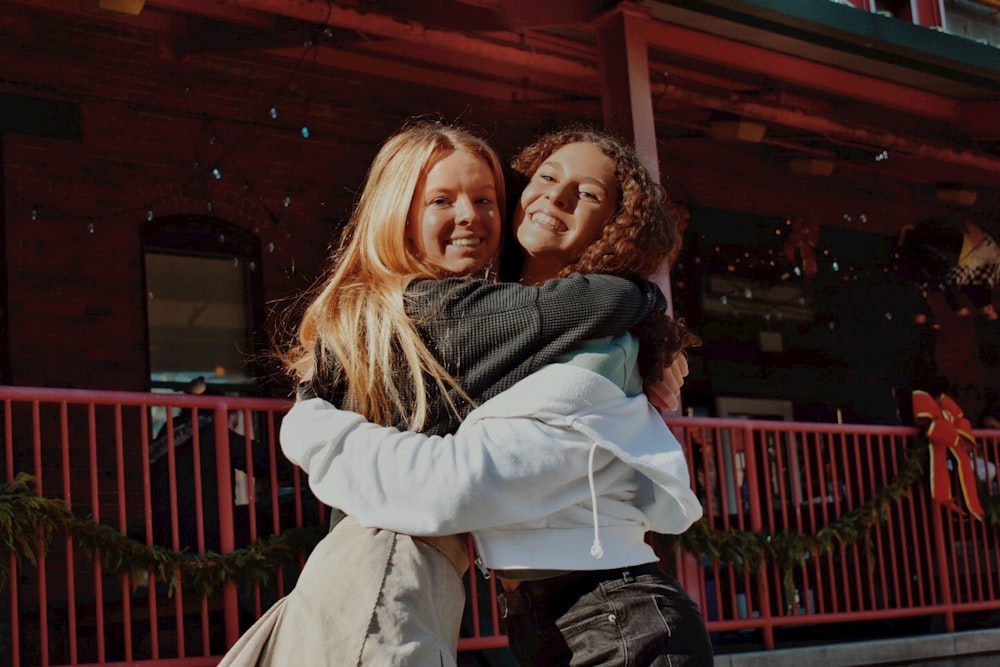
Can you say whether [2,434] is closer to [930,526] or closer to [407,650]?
[930,526]

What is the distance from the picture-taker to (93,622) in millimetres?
6449

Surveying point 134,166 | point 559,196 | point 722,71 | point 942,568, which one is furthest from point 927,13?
point 559,196

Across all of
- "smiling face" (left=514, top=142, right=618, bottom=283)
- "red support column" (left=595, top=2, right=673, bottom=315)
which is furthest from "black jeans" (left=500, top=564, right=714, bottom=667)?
"red support column" (left=595, top=2, right=673, bottom=315)

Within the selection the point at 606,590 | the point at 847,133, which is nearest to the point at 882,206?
the point at 847,133

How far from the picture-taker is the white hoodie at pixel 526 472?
2371 mm

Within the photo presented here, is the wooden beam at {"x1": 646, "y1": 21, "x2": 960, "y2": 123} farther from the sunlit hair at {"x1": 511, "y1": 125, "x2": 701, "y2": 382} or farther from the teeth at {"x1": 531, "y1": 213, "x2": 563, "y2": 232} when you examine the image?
the teeth at {"x1": 531, "y1": 213, "x2": 563, "y2": 232}

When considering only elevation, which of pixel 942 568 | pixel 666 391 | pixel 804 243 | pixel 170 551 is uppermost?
pixel 804 243

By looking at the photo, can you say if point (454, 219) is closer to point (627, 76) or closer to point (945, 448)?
point (627, 76)

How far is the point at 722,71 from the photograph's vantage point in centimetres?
1032

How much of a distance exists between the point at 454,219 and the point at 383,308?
0.27 m

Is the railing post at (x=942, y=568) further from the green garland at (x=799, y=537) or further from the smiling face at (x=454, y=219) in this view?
the smiling face at (x=454, y=219)

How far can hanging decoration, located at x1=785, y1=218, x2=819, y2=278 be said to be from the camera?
39.7 feet

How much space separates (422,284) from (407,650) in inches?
27.2

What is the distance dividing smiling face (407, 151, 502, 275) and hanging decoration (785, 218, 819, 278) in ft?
31.5
